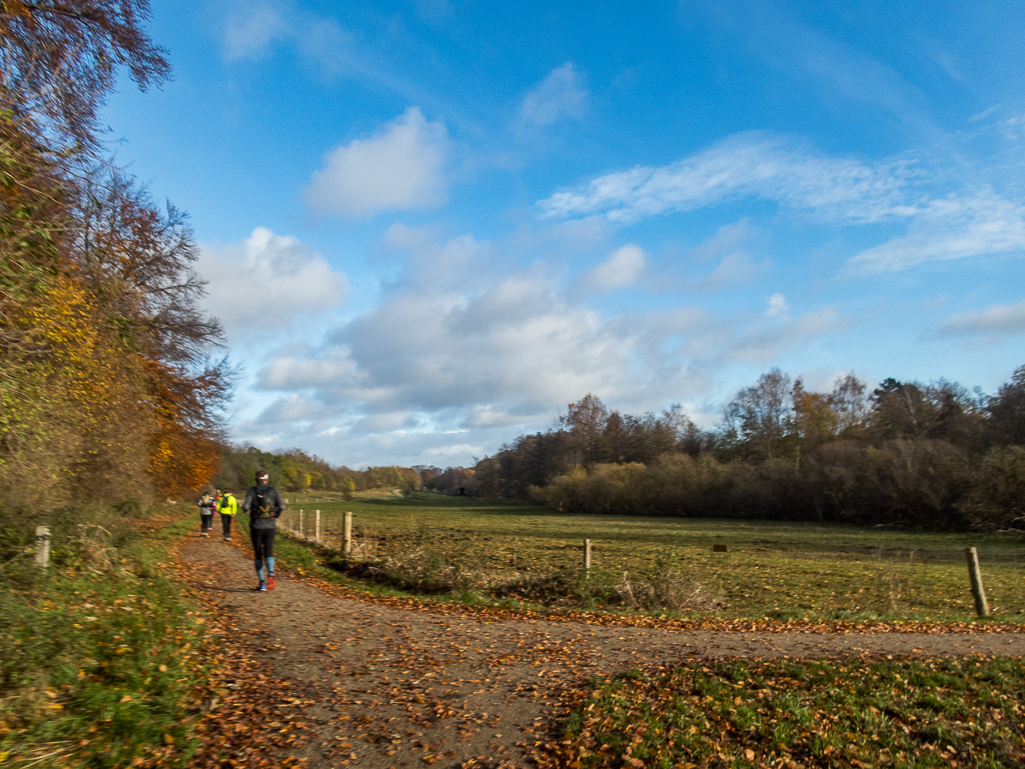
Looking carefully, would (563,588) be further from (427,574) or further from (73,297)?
(73,297)

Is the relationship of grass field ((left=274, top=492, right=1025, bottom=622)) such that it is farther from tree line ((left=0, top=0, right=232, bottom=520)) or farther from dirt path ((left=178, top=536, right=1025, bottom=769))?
tree line ((left=0, top=0, right=232, bottom=520))

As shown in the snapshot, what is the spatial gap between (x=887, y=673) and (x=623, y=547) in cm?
2270

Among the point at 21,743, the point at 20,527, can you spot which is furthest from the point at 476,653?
the point at 20,527

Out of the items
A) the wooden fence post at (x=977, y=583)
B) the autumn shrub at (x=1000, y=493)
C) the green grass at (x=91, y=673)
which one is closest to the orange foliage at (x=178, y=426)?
the green grass at (x=91, y=673)

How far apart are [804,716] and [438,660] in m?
3.77

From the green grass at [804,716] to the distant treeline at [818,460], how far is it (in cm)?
3643

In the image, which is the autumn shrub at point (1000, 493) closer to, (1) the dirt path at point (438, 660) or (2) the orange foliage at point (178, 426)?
(1) the dirt path at point (438, 660)

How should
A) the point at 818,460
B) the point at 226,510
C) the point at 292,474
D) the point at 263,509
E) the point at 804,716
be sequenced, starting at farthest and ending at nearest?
the point at 292,474, the point at 818,460, the point at 226,510, the point at 263,509, the point at 804,716

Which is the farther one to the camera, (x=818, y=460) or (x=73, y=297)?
(x=818, y=460)

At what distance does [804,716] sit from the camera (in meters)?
5.39

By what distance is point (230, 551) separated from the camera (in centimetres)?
1922

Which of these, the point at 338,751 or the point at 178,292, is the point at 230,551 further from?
the point at 338,751

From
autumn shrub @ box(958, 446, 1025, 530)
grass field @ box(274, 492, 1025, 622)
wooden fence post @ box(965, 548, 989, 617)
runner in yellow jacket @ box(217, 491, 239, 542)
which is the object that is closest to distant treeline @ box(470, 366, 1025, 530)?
autumn shrub @ box(958, 446, 1025, 530)

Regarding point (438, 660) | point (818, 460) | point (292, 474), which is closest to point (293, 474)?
point (292, 474)
